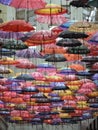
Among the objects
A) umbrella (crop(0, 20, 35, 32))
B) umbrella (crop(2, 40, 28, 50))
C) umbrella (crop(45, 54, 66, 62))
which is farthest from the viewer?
umbrella (crop(45, 54, 66, 62))

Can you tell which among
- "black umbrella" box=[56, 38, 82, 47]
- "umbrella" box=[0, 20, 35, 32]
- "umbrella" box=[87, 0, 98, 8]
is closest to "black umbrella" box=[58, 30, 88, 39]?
"black umbrella" box=[56, 38, 82, 47]

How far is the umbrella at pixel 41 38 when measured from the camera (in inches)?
611

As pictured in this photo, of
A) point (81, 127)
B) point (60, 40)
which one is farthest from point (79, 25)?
point (81, 127)

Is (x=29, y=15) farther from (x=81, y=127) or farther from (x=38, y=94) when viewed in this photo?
(x=81, y=127)

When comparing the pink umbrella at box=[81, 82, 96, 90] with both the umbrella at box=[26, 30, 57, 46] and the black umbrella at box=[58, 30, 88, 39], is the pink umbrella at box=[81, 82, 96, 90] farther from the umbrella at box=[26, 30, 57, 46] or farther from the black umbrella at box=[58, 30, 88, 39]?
the black umbrella at box=[58, 30, 88, 39]

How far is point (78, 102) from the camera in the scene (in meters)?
26.3

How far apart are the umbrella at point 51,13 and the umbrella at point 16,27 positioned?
33.2 inches

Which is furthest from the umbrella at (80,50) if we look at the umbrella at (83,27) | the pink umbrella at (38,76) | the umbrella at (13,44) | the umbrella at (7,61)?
the pink umbrella at (38,76)

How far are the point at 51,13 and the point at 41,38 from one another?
31.8 inches

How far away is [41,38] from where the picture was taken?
1578 centimetres

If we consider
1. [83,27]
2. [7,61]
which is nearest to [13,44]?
[83,27]

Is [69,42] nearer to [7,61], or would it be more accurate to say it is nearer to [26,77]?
[7,61]

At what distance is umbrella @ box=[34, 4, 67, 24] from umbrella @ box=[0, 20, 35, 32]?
843 millimetres

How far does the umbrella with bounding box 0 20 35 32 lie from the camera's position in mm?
14922
